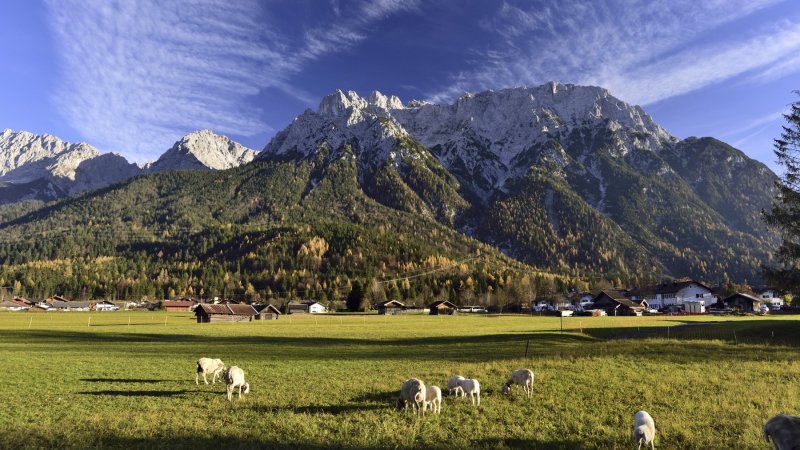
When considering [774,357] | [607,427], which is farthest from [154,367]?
[774,357]

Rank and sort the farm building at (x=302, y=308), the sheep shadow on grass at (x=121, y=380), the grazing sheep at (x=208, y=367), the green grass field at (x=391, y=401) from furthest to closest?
the farm building at (x=302, y=308), the sheep shadow on grass at (x=121, y=380), the grazing sheep at (x=208, y=367), the green grass field at (x=391, y=401)

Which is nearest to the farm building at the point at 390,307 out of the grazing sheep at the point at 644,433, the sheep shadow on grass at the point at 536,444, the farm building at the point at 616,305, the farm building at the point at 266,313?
the farm building at the point at 266,313

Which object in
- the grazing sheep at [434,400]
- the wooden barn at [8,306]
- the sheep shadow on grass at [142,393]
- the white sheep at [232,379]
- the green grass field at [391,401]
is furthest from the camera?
the wooden barn at [8,306]

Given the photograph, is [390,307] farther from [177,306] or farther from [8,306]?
[8,306]

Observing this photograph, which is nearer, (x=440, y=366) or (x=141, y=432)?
(x=141, y=432)

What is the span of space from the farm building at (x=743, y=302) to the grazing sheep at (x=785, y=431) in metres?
152

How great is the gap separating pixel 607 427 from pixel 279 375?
67.6ft

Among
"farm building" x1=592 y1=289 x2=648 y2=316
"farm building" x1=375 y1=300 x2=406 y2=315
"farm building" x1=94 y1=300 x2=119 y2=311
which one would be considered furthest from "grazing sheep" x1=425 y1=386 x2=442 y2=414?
"farm building" x1=94 y1=300 x2=119 y2=311

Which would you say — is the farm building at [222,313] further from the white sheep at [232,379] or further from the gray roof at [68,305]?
the gray roof at [68,305]

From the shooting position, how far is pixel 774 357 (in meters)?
30.0

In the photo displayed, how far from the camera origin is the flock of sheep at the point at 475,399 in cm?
1070

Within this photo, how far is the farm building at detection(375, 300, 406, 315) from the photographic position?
6161 inches

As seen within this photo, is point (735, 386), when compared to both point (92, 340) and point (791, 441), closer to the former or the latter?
point (791, 441)

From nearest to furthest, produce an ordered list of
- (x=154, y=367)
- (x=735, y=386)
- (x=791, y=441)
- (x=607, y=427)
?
(x=791, y=441), (x=607, y=427), (x=735, y=386), (x=154, y=367)
